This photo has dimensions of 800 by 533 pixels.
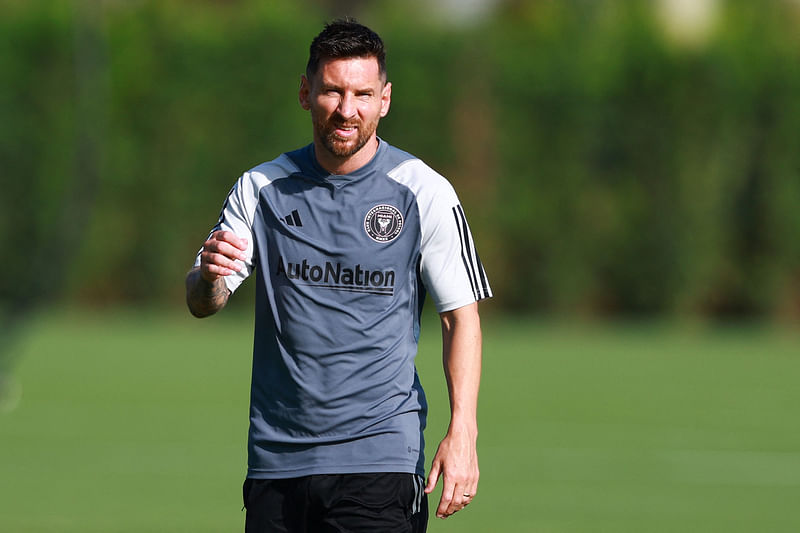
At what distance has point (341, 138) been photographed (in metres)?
4.35

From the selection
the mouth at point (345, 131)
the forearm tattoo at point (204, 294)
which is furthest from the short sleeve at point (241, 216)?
the mouth at point (345, 131)

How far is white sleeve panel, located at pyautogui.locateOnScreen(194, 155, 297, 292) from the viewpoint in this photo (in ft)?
14.6

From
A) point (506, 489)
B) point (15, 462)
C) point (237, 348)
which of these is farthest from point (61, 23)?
point (506, 489)

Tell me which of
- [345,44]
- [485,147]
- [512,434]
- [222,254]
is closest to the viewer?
[222,254]

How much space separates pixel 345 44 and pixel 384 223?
535 mm

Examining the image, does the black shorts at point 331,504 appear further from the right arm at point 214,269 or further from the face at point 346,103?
the face at point 346,103

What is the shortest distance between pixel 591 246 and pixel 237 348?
6.81m

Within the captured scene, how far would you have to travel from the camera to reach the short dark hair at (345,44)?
4328mm

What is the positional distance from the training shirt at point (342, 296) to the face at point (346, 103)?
0.13 metres

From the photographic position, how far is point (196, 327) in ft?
79.0

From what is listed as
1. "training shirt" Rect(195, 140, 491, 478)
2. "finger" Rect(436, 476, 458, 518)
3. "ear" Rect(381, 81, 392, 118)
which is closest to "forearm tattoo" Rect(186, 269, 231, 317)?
"training shirt" Rect(195, 140, 491, 478)

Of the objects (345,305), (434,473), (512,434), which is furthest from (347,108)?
A: (512,434)

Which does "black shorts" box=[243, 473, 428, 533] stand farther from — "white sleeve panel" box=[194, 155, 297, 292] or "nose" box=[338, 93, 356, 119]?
"nose" box=[338, 93, 356, 119]

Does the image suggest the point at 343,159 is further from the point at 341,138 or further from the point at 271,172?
the point at 271,172
